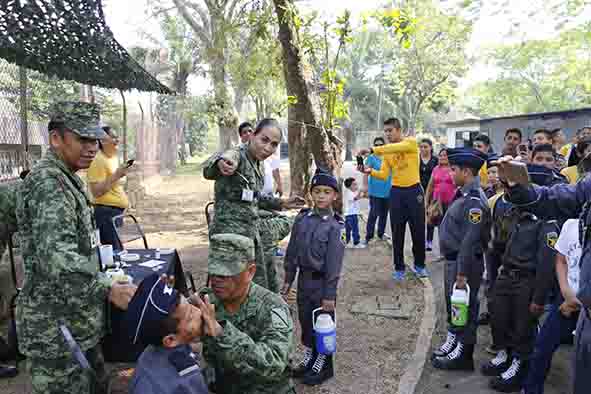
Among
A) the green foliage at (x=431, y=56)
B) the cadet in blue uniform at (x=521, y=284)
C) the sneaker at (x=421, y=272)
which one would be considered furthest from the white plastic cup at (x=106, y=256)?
the green foliage at (x=431, y=56)

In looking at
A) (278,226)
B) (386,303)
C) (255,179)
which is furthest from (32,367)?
(386,303)

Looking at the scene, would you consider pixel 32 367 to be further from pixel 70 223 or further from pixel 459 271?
pixel 459 271

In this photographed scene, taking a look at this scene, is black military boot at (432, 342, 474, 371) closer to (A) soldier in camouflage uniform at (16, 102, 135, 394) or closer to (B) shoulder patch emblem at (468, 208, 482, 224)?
(B) shoulder patch emblem at (468, 208, 482, 224)

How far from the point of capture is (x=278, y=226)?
402 cm

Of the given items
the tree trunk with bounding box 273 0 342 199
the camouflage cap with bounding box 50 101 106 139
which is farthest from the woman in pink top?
the camouflage cap with bounding box 50 101 106 139

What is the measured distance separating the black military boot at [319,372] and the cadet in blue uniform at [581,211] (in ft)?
5.78

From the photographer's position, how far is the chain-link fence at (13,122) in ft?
19.6

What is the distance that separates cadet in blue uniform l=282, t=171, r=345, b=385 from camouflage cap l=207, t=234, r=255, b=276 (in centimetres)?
152

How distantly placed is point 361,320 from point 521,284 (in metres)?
1.89

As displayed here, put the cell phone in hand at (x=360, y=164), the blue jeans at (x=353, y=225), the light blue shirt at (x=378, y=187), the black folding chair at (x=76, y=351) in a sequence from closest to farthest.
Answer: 1. the black folding chair at (x=76, y=351)
2. the cell phone in hand at (x=360, y=164)
3. the light blue shirt at (x=378, y=187)
4. the blue jeans at (x=353, y=225)

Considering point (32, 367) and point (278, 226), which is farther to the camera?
point (278, 226)

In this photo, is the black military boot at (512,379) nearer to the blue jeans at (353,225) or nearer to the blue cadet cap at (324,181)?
the blue cadet cap at (324,181)

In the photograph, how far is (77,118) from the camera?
2.19m

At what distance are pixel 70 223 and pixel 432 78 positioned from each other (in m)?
25.0
